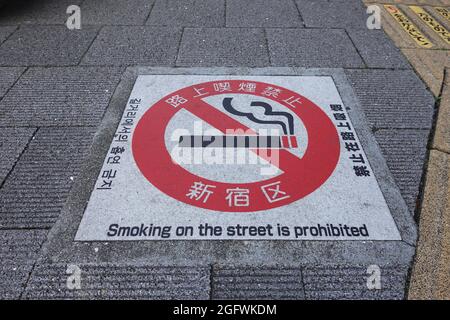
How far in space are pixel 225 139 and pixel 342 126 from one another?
1.17 meters

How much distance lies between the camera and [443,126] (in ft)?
12.5

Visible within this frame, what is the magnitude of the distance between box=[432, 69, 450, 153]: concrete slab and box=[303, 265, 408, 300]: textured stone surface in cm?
159

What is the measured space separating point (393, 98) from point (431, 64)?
1.20 metres

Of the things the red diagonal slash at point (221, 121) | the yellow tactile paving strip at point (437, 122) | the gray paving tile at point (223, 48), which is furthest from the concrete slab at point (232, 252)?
the gray paving tile at point (223, 48)

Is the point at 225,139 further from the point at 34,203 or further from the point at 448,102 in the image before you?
the point at 448,102

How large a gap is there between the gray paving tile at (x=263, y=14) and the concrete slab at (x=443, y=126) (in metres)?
2.46

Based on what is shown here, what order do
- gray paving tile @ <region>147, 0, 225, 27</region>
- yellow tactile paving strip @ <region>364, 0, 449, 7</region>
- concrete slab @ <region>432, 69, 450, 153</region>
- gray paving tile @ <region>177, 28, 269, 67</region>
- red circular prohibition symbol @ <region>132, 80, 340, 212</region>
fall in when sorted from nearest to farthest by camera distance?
1. red circular prohibition symbol @ <region>132, 80, 340, 212</region>
2. concrete slab @ <region>432, 69, 450, 153</region>
3. gray paving tile @ <region>177, 28, 269, 67</region>
4. gray paving tile @ <region>147, 0, 225, 27</region>
5. yellow tactile paving strip @ <region>364, 0, 449, 7</region>

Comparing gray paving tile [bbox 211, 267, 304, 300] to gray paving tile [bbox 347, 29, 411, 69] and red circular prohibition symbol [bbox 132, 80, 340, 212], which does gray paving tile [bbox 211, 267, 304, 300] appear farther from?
gray paving tile [bbox 347, 29, 411, 69]

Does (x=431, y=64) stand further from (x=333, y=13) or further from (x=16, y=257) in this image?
(x=16, y=257)

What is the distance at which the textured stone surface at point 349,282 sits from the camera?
7.76ft

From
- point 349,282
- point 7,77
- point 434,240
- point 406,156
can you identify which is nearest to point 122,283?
point 349,282

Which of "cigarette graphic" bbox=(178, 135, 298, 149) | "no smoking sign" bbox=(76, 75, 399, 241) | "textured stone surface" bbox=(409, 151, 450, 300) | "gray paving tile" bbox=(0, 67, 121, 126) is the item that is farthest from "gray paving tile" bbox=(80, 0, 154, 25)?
"textured stone surface" bbox=(409, 151, 450, 300)

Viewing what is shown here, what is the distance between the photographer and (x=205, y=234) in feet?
8.77

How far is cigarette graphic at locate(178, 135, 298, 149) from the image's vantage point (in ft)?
11.1
